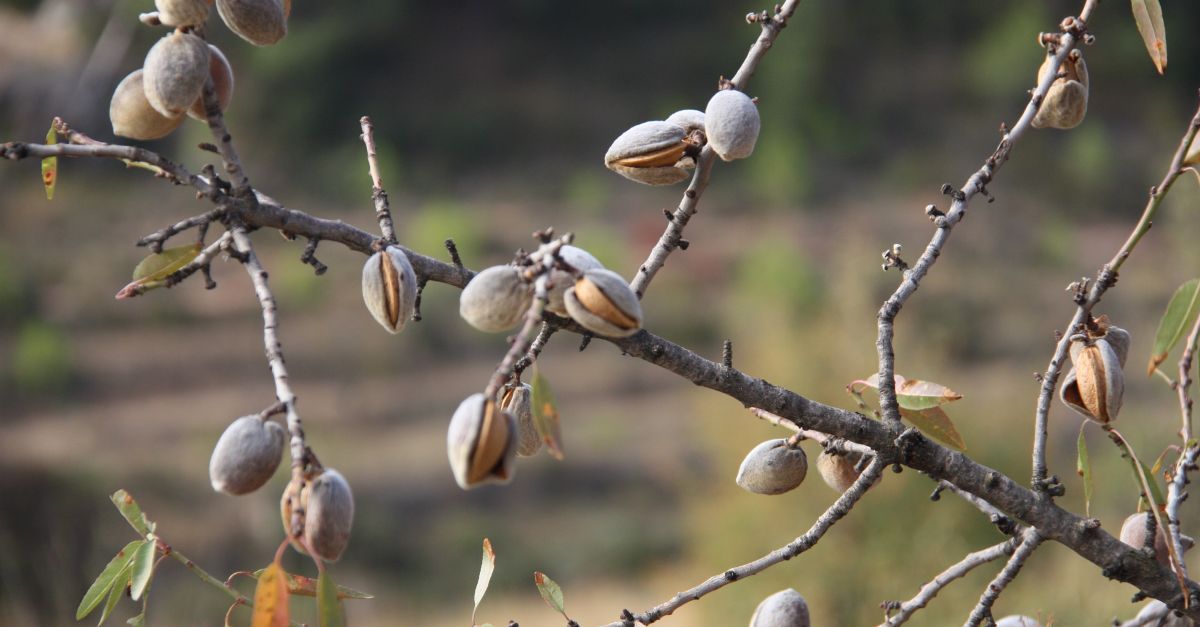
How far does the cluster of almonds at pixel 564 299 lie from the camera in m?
0.34

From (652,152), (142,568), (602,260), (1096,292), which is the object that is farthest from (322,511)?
(602,260)

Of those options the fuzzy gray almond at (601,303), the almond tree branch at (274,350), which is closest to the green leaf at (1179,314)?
the fuzzy gray almond at (601,303)

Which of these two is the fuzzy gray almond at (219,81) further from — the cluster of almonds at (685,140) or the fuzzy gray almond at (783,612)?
the fuzzy gray almond at (783,612)

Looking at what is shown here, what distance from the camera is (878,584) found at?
292 cm

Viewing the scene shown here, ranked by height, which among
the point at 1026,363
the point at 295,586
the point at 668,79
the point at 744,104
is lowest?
the point at 295,586

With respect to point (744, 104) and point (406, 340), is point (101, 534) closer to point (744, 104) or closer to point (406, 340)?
point (406, 340)

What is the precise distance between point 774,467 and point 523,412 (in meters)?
0.12

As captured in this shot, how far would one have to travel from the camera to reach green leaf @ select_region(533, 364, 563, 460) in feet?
1.10

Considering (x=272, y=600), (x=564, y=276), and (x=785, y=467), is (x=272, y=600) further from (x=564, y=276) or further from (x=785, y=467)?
(x=785, y=467)

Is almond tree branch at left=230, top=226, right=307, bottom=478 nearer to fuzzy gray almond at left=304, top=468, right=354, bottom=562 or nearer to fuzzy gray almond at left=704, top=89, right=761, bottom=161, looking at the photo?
fuzzy gray almond at left=304, top=468, right=354, bottom=562

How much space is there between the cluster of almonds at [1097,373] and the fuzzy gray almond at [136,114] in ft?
1.22

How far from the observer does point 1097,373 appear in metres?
0.44

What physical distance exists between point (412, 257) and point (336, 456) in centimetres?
498

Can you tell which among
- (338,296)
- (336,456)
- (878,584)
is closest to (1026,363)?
(878,584)
